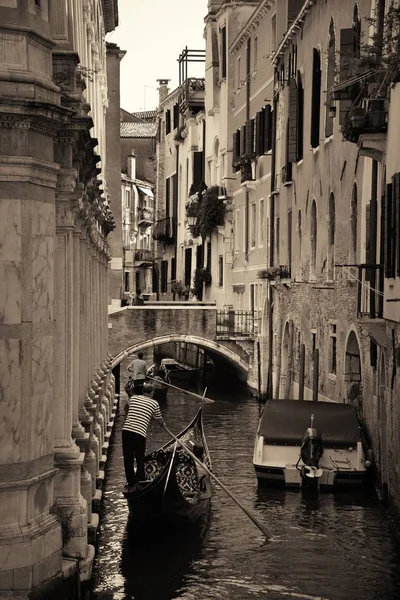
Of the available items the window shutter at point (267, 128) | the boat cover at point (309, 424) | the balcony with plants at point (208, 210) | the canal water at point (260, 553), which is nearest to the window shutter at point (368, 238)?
the boat cover at point (309, 424)

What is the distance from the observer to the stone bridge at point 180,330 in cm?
3086

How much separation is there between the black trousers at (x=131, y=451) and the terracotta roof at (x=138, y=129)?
48638 mm

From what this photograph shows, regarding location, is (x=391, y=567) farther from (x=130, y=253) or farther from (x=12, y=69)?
(x=130, y=253)

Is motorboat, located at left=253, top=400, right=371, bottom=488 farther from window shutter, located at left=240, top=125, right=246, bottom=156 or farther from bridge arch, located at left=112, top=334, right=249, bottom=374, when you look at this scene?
window shutter, located at left=240, top=125, right=246, bottom=156

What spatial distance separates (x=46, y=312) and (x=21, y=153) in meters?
1.06

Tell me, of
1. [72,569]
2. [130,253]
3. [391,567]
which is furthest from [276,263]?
[130,253]

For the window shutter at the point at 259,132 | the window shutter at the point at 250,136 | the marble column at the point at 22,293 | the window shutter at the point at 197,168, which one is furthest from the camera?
the window shutter at the point at 197,168

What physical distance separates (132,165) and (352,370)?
4370 cm

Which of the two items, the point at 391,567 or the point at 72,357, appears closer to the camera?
the point at 72,357

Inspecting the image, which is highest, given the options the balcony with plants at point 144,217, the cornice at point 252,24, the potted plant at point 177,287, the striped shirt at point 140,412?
the cornice at point 252,24

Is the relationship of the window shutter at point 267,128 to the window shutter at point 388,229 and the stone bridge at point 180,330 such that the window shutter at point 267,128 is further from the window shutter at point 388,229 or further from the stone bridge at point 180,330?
the window shutter at point 388,229

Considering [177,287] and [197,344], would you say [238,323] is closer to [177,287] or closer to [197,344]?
[197,344]

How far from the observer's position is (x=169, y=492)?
545 inches

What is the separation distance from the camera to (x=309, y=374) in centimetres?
2319
